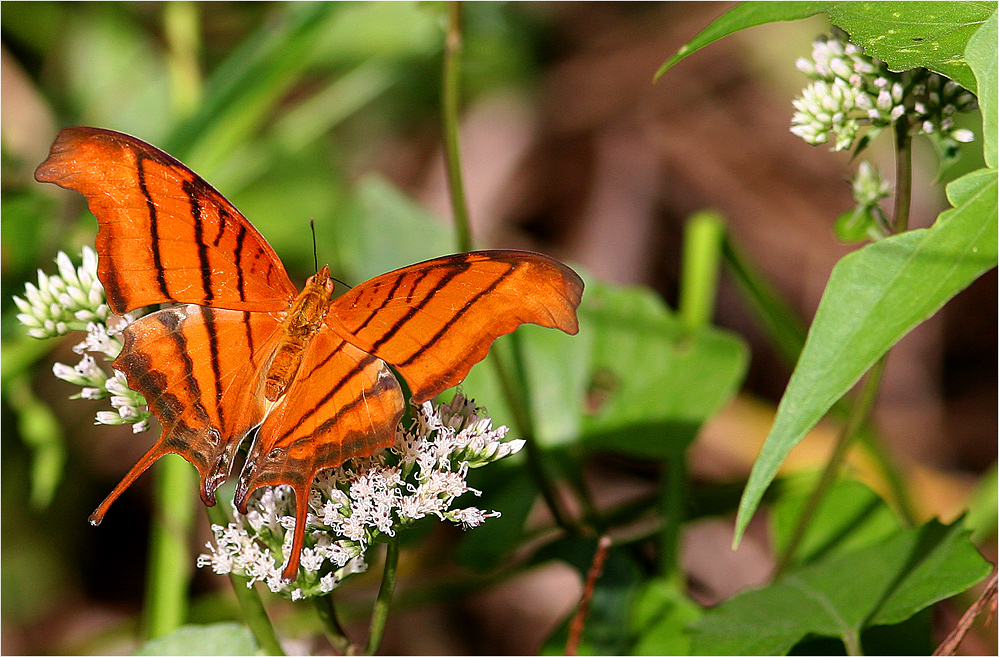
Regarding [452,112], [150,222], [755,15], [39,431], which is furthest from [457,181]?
[39,431]

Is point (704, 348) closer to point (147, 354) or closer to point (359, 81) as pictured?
point (147, 354)

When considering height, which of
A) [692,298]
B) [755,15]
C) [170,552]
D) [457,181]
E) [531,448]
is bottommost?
[170,552]

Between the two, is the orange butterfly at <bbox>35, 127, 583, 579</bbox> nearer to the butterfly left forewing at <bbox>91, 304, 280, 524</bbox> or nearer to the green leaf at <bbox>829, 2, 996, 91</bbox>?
the butterfly left forewing at <bbox>91, 304, 280, 524</bbox>

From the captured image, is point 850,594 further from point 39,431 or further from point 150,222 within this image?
point 39,431

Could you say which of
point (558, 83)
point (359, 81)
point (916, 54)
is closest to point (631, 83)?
point (558, 83)

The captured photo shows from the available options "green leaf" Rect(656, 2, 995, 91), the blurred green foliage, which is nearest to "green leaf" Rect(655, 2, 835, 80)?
"green leaf" Rect(656, 2, 995, 91)
